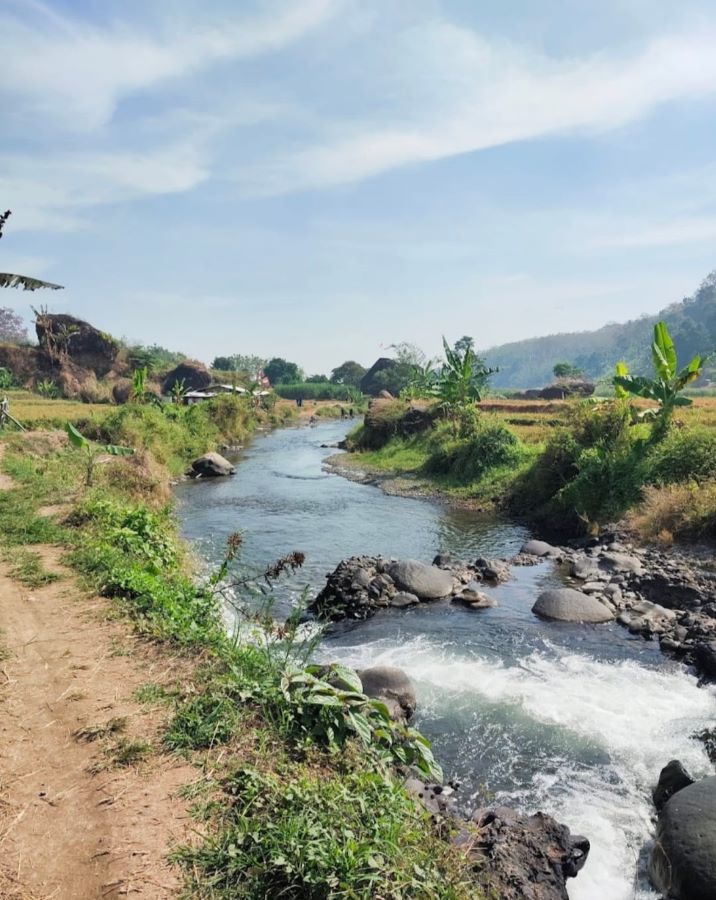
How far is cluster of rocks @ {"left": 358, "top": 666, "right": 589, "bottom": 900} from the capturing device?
16.0ft

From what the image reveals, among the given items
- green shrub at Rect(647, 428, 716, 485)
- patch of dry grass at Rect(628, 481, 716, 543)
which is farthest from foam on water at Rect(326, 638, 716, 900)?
green shrub at Rect(647, 428, 716, 485)

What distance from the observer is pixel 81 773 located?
473 centimetres

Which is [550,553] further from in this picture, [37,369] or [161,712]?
[37,369]

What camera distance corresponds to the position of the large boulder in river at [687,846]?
5.33 metres

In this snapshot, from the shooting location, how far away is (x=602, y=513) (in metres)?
19.0

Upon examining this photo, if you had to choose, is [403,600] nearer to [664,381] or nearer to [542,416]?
[664,381]

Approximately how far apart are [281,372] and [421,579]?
344 feet

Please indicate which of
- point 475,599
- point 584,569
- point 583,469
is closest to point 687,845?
point 475,599

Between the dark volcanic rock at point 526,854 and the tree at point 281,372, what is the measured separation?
110666mm

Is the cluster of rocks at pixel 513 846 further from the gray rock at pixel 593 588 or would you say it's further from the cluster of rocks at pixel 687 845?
the gray rock at pixel 593 588

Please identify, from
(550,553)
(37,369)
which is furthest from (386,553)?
(37,369)

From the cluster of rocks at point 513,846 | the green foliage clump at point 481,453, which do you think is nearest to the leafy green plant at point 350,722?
the cluster of rocks at point 513,846

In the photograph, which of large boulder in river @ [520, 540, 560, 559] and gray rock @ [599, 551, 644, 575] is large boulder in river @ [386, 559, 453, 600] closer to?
large boulder in river @ [520, 540, 560, 559]

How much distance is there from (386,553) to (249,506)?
774 cm
